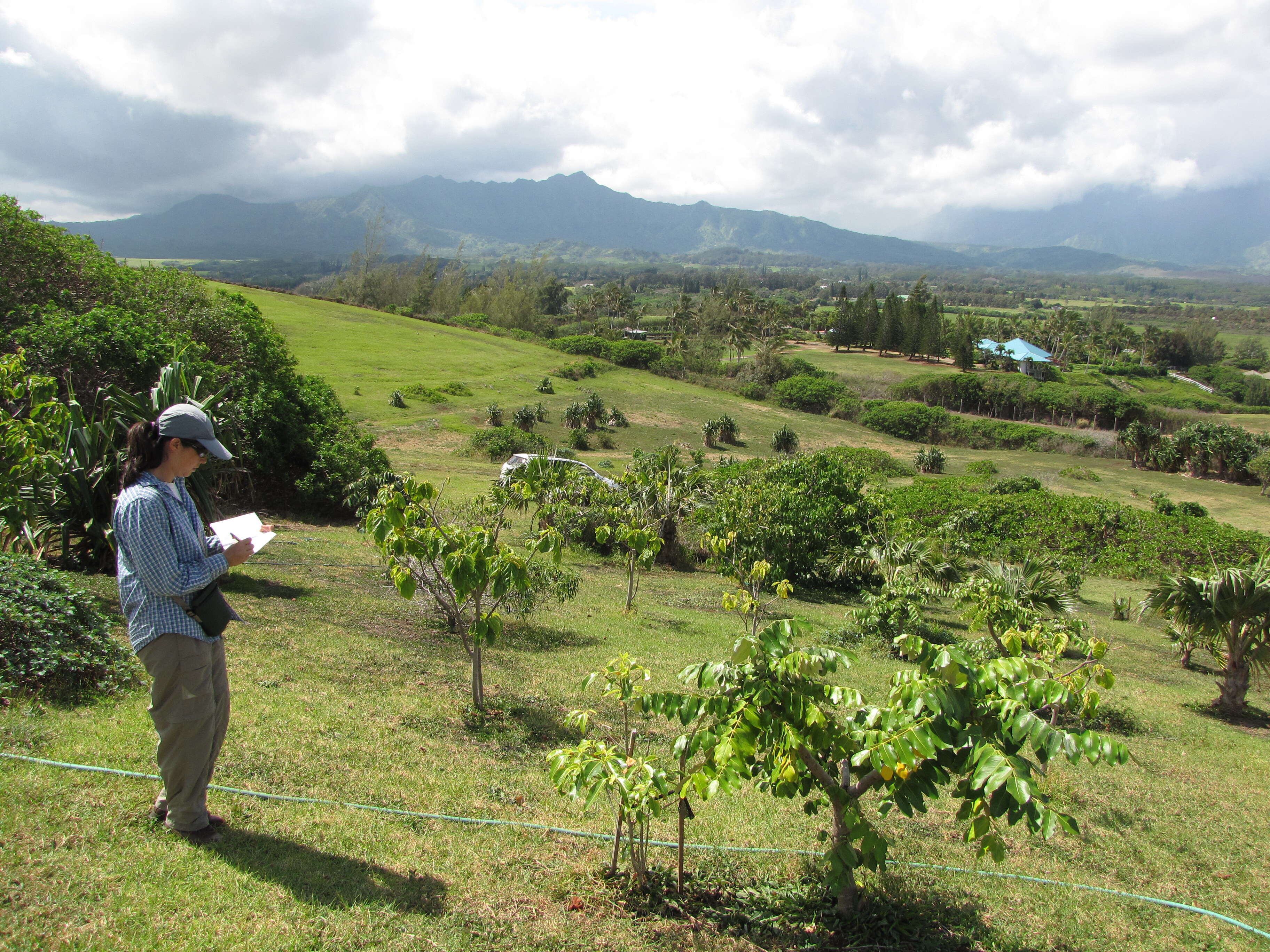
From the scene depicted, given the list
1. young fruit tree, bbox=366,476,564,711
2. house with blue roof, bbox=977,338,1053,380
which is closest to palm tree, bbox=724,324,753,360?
house with blue roof, bbox=977,338,1053,380

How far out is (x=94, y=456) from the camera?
8.61 m

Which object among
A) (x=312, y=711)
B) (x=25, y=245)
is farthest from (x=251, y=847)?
(x=25, y=245)

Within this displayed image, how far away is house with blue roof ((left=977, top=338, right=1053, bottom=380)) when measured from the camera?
8719cm

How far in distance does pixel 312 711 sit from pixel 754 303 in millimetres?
97559

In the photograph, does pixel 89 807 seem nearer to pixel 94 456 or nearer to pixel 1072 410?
pixel 94 456

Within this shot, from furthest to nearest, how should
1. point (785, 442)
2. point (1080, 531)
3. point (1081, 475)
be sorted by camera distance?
1. point (785, 442)
2. point (1081, 475)
3. point (1080, 531)

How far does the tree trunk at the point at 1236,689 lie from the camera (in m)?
10.9

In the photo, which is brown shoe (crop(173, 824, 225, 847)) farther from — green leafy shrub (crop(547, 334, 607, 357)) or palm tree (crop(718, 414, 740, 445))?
green leafy shrub (crop(547, 334, 607, 357))

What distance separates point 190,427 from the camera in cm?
344

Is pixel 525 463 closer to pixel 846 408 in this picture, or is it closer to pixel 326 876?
pixel 326 876

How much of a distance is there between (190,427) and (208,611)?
2.95 feet

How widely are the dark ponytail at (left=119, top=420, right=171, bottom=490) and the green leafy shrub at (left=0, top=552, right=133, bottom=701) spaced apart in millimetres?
2999

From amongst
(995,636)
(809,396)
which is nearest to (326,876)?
(995,636)

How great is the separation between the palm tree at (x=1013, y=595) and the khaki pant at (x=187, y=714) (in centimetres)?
885
